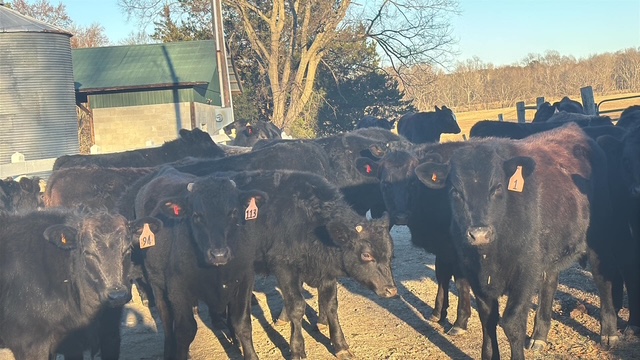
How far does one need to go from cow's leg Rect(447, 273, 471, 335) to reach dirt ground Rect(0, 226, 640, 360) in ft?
0.29

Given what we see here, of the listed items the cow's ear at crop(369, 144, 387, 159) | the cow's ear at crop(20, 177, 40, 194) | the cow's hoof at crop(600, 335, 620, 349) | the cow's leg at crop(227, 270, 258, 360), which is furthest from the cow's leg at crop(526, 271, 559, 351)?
the cow's ear at crop(20, 177, 40, 194)

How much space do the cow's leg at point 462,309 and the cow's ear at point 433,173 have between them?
1.05 m

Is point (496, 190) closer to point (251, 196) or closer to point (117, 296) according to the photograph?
point (251, 196)

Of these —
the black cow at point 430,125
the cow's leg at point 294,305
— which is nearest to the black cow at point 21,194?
the cow's leg at point 294,305

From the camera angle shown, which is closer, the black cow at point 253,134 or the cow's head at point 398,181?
the cow's head at point 398,181

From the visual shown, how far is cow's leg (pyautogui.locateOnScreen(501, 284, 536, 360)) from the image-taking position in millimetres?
6062

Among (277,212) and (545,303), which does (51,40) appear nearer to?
(277,212)

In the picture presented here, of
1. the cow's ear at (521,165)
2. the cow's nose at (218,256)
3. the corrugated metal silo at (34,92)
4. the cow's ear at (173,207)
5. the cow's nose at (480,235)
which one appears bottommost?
the cow's nose at (218,256)

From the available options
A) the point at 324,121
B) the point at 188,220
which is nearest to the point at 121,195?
the point at 188,220

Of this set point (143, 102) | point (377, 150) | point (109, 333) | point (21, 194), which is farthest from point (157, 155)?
point (143, 102)

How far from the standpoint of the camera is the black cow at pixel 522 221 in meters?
6.16

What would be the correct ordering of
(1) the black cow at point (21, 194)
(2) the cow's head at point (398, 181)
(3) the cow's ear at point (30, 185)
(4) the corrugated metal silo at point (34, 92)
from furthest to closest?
1. (4) the corrugated metal silo at point (34, 92)
2. (3) the cow's ear at point (30, 185)
3. (1) the black cow at point (21, 194)
4. (2) the cow's head at point (398, 181)

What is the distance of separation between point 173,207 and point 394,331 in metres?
2.54

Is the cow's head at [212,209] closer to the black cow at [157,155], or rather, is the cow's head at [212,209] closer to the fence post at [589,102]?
the black cow at [157,155]
